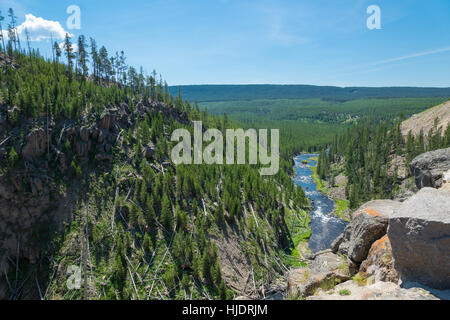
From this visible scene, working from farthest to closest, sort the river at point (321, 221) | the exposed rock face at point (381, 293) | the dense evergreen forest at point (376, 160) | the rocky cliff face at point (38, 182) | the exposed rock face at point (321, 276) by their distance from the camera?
the dense evergreen forest at point (376, 160), the river at point (321, 221), the rocky cliff face at point (38, 182), the exposed rock face at point (321, 276), the exposed rock face at point (381, 293)

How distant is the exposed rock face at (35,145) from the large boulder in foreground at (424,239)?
50.4 metres

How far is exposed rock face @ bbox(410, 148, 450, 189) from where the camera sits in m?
22.4

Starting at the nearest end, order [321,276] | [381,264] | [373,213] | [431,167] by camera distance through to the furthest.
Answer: [381,264]
[321,276]
[373,213]
[431,167]

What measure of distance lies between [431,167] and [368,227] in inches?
529

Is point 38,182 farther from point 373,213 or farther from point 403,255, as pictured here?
point 403,255

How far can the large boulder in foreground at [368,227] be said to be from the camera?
17469mm

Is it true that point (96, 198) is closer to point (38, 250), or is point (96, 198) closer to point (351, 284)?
point (38, 250)

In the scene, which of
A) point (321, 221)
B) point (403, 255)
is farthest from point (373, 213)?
point (321, 221)

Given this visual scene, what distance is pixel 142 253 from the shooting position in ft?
128

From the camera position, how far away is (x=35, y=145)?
132ft

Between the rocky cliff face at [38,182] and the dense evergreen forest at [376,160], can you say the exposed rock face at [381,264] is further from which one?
the dense evergreen forest at [376,160]

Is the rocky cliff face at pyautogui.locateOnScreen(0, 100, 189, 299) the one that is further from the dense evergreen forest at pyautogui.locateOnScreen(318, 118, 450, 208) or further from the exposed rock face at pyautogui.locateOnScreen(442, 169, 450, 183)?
the dense evergreen forest at pyautogui.locateOnScreen(318, 118, 450, 208)

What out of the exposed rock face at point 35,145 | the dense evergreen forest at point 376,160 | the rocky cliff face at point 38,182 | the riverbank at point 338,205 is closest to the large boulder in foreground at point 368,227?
the rocky cliff face at point 38,182
